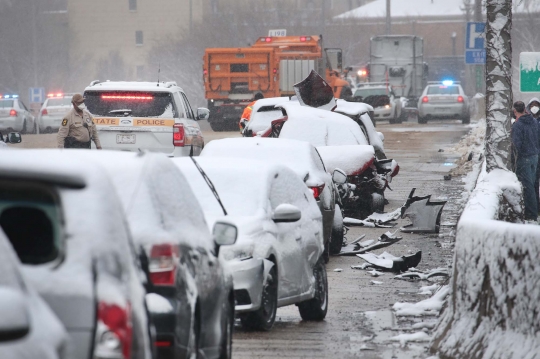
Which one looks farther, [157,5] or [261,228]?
[157,5]

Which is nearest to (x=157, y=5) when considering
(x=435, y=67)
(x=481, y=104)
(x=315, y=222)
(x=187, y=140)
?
(x=435, y=67)

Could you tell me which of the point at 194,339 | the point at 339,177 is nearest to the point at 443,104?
the point at 339,177

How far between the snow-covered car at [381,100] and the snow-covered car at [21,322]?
1650 inches

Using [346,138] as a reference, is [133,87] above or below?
above

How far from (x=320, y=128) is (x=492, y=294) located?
36.4 ft

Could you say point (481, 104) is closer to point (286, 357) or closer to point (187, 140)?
point (187, 140)

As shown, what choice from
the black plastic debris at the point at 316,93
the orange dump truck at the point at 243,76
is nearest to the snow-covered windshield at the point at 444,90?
the orange dump truck at the point at 243,76

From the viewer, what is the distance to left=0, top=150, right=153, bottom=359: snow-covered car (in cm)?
413

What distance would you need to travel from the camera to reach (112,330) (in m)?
4.17

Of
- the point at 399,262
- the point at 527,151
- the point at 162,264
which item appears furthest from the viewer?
the point at 527,151

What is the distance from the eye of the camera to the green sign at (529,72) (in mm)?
18297

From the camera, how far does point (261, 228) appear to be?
29.2 feet

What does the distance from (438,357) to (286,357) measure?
3.32ft

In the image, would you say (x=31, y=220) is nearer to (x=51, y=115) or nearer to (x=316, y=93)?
(x=316, y=93)
